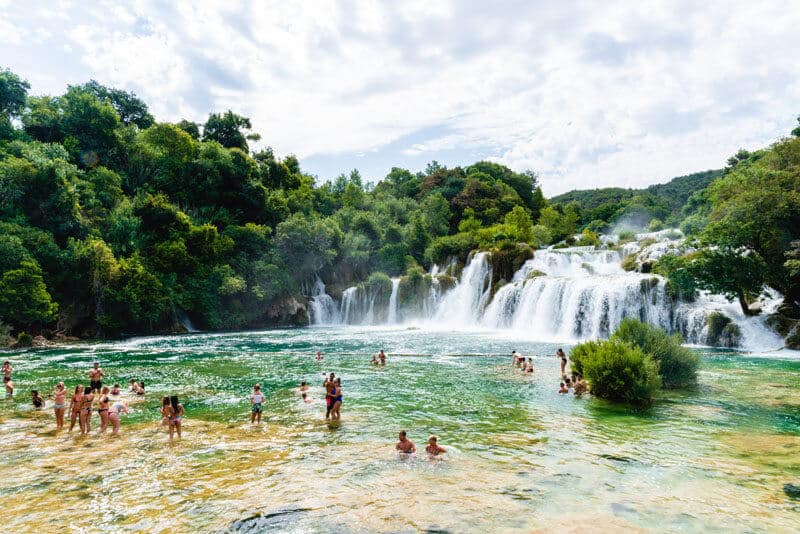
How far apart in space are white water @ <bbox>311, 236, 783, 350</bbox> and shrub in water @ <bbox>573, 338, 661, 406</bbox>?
543 inches

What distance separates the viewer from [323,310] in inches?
1844

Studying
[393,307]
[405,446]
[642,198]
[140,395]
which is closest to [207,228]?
[393,307]

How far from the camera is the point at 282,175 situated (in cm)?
6275

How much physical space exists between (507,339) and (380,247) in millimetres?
26566

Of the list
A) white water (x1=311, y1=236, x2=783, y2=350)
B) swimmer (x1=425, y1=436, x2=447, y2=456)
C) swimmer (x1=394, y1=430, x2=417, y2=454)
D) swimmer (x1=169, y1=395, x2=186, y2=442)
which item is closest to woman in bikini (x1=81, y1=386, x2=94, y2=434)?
swimmer (x1=169, y1=395, x2=186, y2=442)

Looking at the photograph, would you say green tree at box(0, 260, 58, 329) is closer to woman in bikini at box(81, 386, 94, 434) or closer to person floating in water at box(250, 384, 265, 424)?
woman in bikini at box(81, 386, 94, 434)

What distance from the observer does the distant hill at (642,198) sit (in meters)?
88.1

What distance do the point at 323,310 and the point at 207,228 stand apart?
1373cm

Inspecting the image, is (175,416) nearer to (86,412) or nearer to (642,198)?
(86,412)

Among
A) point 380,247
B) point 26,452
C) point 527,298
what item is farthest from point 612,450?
point 380,247

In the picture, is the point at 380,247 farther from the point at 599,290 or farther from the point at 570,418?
the point at 570,418

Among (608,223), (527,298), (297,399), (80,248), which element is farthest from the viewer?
(608,223)

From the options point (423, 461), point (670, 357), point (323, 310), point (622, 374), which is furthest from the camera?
point (323, 310)

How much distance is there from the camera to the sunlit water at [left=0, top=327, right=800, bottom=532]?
7211mm
